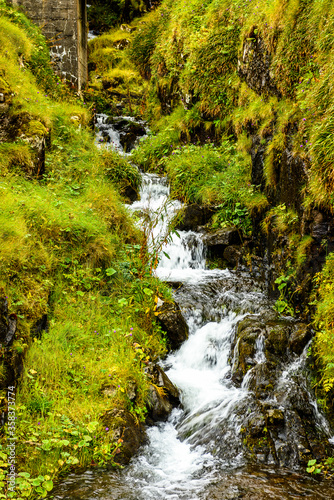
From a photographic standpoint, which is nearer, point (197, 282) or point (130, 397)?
point (130, 397)

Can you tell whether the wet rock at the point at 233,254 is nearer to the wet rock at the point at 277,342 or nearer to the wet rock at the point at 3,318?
the wet rock at the point at 277,342

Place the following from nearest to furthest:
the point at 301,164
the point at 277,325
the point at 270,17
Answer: the point at 277,325
the point at 301,164
the point at 270,17

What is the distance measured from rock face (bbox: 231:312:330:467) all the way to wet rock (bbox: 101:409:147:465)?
1.12 m

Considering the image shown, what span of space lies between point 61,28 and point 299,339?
37.5 feet

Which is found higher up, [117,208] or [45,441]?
[117,208]

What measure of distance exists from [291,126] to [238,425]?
4705 millimetres

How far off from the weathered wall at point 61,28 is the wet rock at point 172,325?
907cm

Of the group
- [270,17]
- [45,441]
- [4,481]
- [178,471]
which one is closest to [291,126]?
[270,17]

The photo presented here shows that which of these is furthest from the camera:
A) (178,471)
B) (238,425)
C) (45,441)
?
(238,425)

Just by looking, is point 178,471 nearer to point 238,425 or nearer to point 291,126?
point 238,425

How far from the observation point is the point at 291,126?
6.73m

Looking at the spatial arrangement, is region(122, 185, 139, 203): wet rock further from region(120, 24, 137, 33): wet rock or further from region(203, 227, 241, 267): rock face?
region(120, 24, 137, 33): wet rock

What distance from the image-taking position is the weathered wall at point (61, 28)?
474 inches

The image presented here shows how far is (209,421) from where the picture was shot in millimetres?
4613
